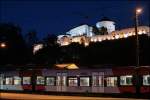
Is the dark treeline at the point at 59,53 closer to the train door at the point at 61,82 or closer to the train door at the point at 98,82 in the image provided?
the train door at the point at 61,82

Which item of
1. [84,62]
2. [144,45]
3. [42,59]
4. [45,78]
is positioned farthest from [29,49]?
[45,78]

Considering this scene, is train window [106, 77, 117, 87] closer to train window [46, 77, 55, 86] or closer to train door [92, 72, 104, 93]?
train door [92, 72, 104, 93]

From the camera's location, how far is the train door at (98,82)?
1291 inches

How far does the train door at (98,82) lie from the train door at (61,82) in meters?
3.66

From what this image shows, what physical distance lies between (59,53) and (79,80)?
49965 mm

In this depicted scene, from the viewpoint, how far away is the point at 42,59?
84062 millimetres

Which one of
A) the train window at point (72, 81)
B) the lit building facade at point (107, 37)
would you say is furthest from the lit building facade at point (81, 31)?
the train window at point (72, 81)

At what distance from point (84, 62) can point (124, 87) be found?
163 feet

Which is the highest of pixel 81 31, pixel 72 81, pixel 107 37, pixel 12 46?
pixel 81 31

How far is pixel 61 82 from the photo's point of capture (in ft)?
120

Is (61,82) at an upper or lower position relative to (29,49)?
lower

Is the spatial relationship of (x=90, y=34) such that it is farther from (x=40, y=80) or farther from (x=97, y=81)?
(x=97, y=81)

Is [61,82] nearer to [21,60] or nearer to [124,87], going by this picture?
[124,87]

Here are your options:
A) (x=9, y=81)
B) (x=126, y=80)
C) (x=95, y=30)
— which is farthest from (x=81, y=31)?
(x=126, y=80)
